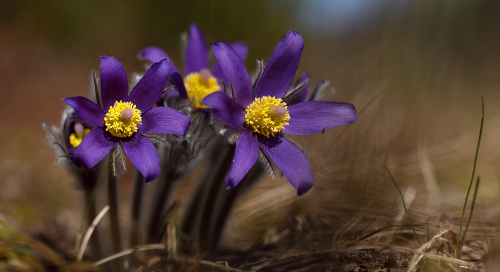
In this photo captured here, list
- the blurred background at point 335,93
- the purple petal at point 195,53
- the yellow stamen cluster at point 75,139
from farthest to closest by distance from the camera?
the blurred background at point 335,93 < the purple petal at point 195,53 < the yellow stamen cluster at point 75,139

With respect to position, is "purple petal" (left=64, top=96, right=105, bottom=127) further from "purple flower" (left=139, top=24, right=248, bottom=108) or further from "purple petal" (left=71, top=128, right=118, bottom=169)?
"purple flower" (left=139, top=24, right=248, bottom=108)

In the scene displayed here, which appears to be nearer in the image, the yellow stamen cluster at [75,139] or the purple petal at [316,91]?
the yellow stamen cluster at [75,139]

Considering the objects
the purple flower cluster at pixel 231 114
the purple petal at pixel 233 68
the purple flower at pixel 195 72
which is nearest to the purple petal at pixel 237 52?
the purple flower at pixel 195 72

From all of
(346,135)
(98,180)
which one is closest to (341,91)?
(346,135)

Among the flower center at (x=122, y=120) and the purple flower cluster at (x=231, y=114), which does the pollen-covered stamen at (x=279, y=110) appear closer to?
the purple flower cluster at (x=231, y=114)

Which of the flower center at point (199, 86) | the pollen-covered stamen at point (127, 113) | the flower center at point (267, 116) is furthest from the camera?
the flower center at point (199, 86)

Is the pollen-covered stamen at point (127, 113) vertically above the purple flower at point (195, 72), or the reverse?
the purple flower at point (195, 72)

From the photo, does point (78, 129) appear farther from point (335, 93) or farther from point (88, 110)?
point (335, 93)

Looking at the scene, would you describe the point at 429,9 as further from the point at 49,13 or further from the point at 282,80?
the point at 49,13
